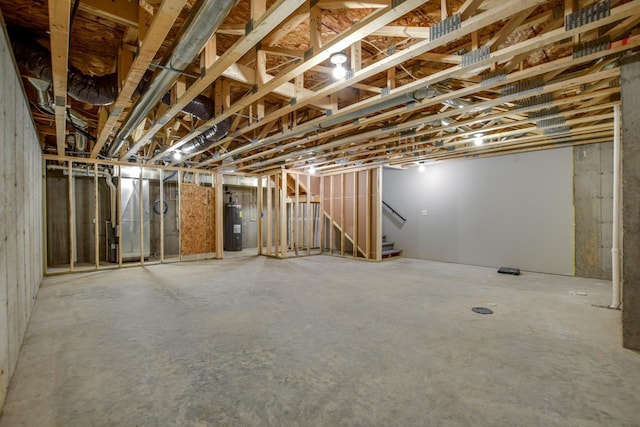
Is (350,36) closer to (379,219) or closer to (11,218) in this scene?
(11,218)

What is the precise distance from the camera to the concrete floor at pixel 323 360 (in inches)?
68.2

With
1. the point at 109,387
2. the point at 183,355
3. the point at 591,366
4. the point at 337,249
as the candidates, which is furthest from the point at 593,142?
the point at 109,387

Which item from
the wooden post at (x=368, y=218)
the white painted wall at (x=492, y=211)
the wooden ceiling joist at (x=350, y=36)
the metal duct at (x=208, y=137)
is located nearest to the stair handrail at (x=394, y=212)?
the white painted wall at (x=492, y=211)

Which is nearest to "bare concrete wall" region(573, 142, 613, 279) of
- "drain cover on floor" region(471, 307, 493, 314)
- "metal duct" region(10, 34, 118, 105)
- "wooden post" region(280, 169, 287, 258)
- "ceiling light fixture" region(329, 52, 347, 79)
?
"drain cover on floor" region(471, 307, 493, 314)

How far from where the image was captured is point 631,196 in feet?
8.19

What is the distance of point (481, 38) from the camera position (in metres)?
2.78

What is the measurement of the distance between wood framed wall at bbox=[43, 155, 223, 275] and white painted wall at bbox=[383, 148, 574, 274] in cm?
497

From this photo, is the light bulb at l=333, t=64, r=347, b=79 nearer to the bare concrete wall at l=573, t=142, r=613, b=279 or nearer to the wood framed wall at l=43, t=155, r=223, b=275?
the bare concrete wall at l=573, t=142, r=613, b=279

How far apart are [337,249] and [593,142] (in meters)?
6.02

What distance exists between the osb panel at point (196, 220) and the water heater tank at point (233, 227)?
1593mm

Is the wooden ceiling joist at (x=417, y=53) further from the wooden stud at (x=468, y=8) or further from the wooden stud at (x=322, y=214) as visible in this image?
the wooden stud at (x=322, y=214)

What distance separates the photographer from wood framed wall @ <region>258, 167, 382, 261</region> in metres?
7.39

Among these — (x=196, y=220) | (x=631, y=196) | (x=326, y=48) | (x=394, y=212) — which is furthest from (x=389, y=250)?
(x=326, y=48)

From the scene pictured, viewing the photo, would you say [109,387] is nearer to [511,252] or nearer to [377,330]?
[377,330]
